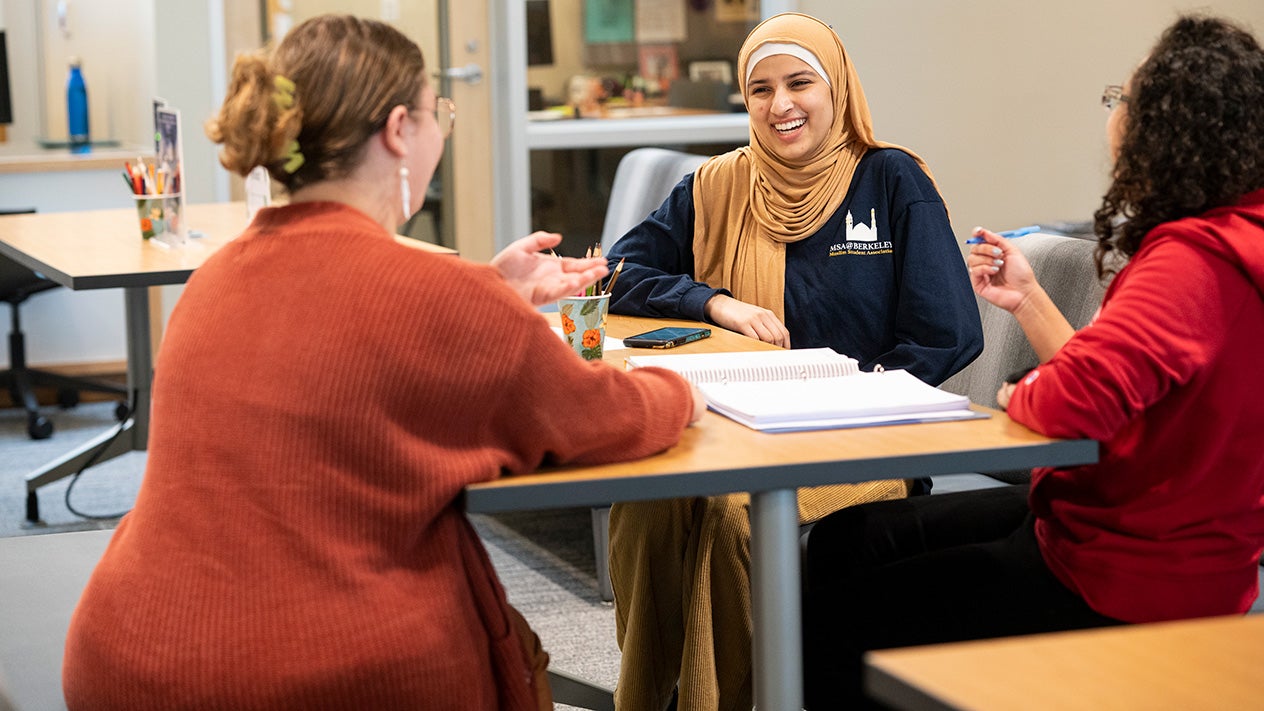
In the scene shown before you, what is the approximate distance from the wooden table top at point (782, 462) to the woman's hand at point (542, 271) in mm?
295

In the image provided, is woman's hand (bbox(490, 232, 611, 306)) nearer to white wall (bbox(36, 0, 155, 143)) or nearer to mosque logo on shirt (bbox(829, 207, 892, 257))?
mosque logo on shirt (bbox(829, 207, 892, 257))

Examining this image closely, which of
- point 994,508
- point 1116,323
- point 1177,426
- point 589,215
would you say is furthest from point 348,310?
point 589,215

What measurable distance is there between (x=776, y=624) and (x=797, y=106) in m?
1.11

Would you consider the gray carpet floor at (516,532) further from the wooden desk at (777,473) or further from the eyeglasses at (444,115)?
the eyeglasses at (444,115)

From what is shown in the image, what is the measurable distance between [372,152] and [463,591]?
1.48 feet

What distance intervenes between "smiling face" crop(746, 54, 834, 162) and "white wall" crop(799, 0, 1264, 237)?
238 centimetres

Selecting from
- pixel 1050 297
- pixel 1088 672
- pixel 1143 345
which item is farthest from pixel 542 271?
pixel 1050 297

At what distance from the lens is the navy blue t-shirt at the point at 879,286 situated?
2.32m

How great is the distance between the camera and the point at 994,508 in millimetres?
2020

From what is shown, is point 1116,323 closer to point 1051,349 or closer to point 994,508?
point 1051,349

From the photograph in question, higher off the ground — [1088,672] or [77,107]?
[77,107]

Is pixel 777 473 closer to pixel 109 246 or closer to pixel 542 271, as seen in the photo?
pixel 542 271

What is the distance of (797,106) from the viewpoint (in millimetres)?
2432

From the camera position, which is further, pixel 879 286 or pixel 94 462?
pixel 94 462
